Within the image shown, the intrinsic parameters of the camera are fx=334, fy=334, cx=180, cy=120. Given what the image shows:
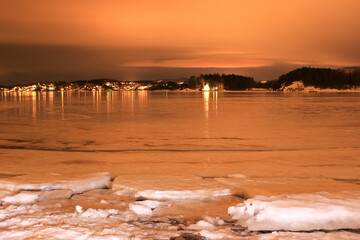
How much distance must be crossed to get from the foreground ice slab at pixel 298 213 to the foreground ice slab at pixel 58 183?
2.64 metres

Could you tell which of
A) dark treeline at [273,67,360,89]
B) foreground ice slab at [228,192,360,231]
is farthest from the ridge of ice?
dark treeline at [273,67,360,89]

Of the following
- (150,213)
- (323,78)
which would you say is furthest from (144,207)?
(323,78)

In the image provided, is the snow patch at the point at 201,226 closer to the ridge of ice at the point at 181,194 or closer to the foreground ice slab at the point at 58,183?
the ridge of ice at the point at 181,194

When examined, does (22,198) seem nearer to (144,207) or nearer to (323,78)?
(144,207)

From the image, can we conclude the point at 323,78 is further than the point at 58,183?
Yes

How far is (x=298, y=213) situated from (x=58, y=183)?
13.3 feet

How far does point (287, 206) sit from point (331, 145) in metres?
6.67

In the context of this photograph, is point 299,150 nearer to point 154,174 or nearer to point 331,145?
point 331,145

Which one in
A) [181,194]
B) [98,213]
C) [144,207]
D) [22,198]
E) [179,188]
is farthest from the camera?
[179,188]

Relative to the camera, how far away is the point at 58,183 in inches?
235

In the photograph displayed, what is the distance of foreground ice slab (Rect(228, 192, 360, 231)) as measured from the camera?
13.9 ft

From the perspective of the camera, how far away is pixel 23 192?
548 cm

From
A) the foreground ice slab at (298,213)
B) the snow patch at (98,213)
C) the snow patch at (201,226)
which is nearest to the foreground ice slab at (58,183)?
the snow patch at (98,213)

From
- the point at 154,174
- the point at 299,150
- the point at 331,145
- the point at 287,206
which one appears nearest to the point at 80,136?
the point at 154,174
